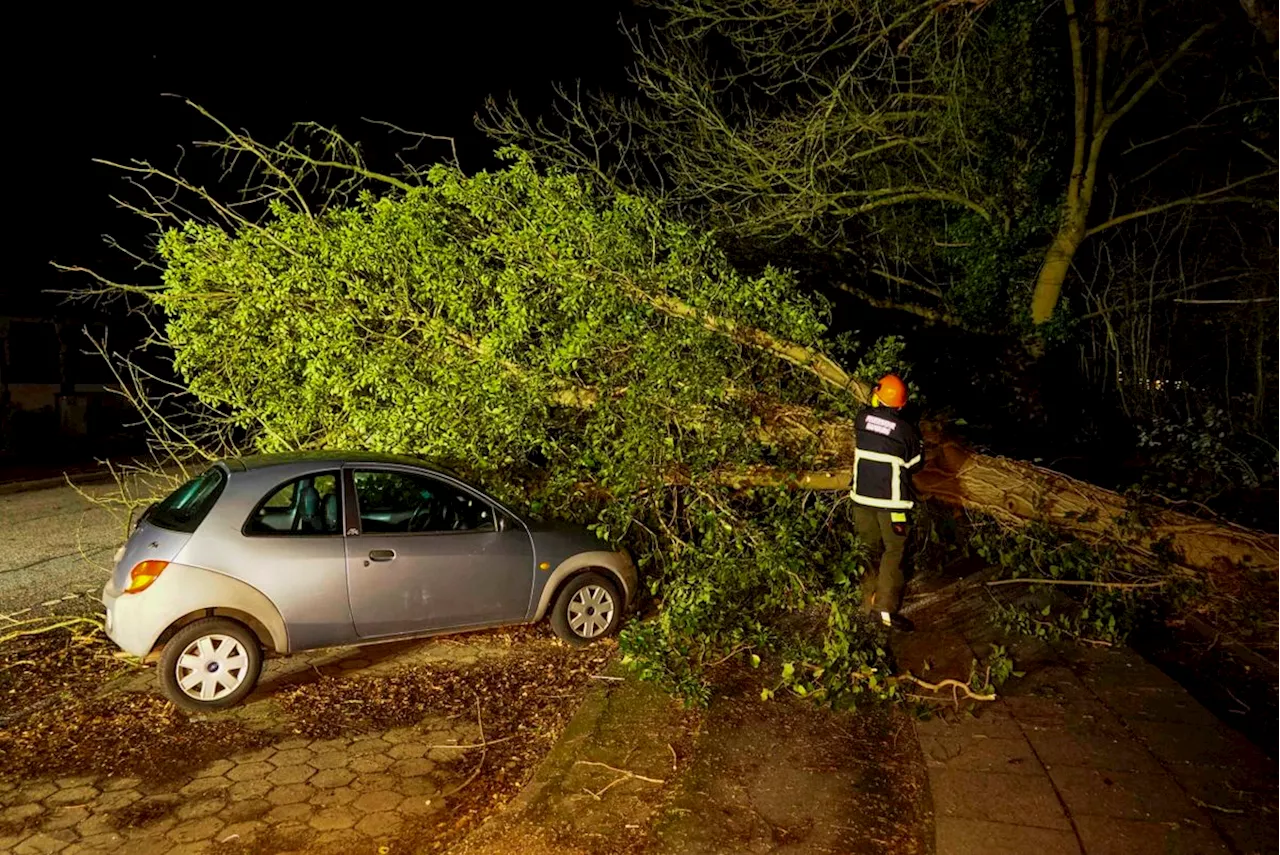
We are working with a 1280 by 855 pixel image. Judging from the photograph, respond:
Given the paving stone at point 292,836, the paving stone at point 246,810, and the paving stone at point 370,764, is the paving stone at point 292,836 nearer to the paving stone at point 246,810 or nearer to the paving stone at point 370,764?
the paving stone at point 246,810

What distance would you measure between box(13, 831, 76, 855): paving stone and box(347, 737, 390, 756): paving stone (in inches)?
49.5

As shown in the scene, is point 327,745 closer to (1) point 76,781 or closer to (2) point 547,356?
(1) point 76,781

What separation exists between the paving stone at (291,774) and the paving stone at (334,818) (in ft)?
1.23

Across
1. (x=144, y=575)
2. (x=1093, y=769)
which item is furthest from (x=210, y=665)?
(x=1093, y=769)

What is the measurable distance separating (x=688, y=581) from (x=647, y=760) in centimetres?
170

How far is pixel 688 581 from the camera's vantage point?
234 inches

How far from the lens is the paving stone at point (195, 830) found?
12.3 ft

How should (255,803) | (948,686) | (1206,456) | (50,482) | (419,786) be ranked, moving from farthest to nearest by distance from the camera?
(50,482)
(1206,456)
(948,686)
(419,786)
(255,803)

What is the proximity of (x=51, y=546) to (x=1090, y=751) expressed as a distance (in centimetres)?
999

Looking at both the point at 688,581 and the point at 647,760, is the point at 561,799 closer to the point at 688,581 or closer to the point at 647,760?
the point at 647,760

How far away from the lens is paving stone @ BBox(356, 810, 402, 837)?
150 inches

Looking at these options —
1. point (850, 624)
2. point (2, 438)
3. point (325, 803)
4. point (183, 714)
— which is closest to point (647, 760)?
point (325, 803)

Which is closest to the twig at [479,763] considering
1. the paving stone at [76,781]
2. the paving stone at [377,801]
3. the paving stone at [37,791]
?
the paving stone at [377,801]

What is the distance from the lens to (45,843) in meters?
3.71
